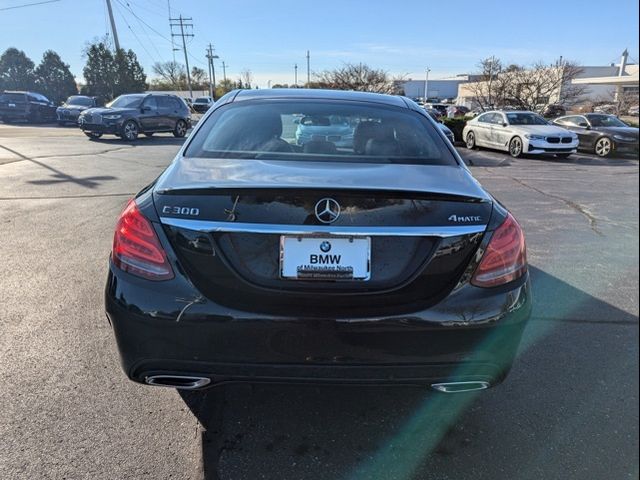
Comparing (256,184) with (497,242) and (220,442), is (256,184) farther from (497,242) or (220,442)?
(220,442)

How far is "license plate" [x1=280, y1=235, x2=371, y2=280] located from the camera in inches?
80.1

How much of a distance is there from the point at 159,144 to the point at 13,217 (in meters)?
11.9

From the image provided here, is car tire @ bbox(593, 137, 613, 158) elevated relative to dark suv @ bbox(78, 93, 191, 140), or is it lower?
lower

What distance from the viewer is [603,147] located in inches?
677

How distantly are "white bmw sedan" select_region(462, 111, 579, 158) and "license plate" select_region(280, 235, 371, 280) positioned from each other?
1583 centimetres

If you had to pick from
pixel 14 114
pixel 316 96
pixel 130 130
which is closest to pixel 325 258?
pixel 316 96

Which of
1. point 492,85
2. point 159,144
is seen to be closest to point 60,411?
point 159,144

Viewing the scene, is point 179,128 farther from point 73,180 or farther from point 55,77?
point 55,77

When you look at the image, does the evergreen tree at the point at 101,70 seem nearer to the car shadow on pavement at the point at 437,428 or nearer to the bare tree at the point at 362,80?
the bare tree at the point at 362,80

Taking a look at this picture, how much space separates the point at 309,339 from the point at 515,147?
16412mm

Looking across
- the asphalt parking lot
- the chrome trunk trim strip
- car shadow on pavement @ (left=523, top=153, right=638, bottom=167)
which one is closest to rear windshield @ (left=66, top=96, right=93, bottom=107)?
car shadow on pavement @ (left=523, top=153, right=638, bottom=167)

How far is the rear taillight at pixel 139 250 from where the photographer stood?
2.12 meters

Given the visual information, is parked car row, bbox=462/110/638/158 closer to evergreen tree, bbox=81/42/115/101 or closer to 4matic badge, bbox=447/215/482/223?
4matic badge, bbox=447/215/482/223

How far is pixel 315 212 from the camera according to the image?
2.04m
